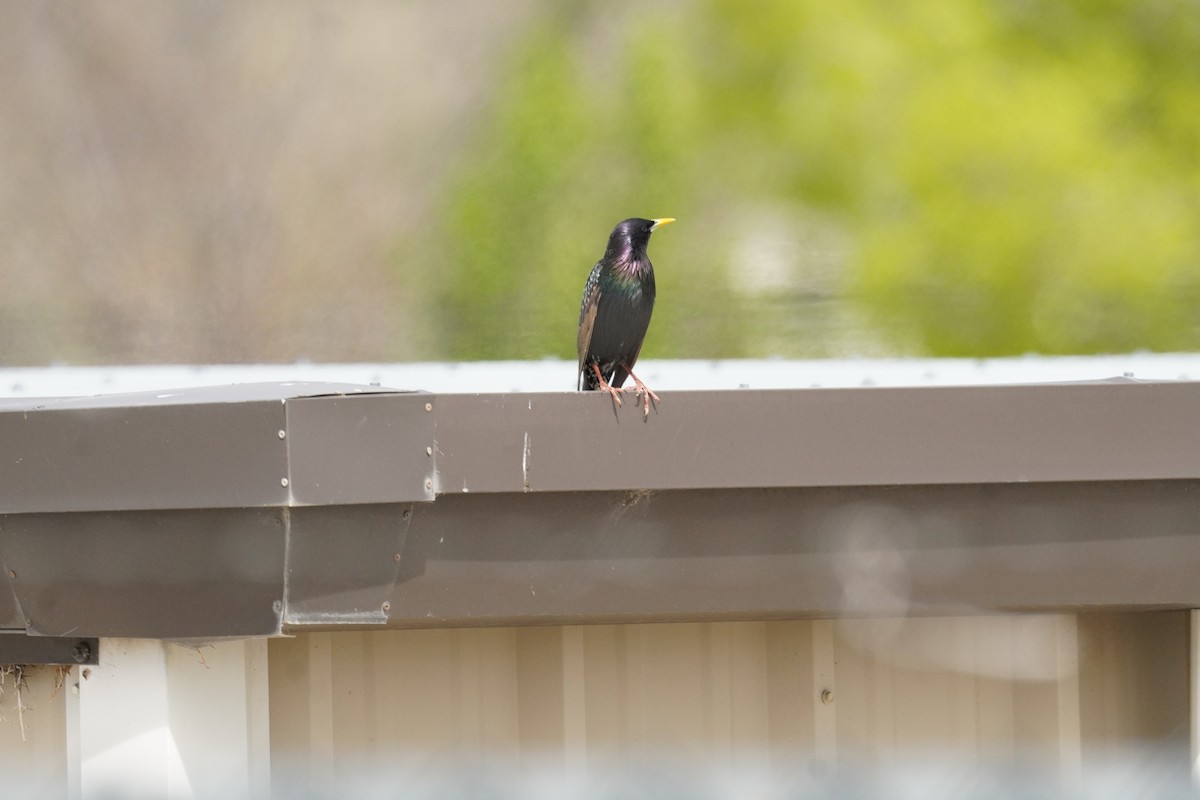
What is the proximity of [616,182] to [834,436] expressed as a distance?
20.1 metres

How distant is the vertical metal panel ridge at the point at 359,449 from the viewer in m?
1.62

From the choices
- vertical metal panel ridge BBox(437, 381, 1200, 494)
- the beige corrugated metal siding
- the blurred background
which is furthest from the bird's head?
the blurred background

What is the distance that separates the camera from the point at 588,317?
9.51 feet

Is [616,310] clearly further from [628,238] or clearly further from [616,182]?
[616,182]

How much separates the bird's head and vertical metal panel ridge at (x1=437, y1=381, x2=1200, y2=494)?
4.24 ft

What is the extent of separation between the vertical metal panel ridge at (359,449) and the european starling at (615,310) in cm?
120

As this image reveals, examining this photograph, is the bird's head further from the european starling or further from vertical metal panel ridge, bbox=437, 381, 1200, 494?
vertical metal panel ridge, bbox=437, 381, 1200, 494

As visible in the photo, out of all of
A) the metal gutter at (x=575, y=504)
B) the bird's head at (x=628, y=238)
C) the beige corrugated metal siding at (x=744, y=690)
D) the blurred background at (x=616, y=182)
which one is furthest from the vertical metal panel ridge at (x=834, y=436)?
the blurred background at (x=616, y=182)

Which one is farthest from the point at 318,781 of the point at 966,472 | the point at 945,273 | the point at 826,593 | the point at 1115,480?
the point at 945,273

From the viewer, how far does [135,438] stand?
1646 millimetres

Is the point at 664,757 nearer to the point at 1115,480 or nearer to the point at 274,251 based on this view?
the point at 1115,480

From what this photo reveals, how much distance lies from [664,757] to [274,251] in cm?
1876

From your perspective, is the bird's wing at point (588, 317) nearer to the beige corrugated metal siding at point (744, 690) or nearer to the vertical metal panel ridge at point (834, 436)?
the beige corrugated metal siding at point (744, 690)

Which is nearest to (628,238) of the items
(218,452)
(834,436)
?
(834,436)
